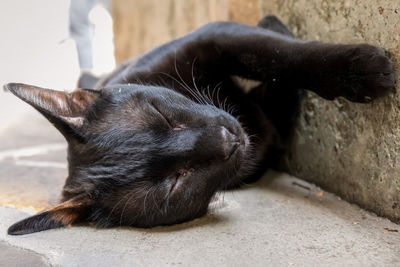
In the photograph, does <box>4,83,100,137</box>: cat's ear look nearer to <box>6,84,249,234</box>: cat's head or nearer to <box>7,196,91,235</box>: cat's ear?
<box>6,84,249,234</box>: cat's head

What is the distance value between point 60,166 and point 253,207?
157 centimetres

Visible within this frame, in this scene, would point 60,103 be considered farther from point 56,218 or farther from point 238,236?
point 238,236

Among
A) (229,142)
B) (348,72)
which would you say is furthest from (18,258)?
(348,72)

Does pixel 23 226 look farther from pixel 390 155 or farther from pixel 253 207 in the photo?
pixel 390 155

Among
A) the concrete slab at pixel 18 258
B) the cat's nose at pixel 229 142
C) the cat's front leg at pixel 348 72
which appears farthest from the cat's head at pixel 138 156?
the cat's front leg at pixel 348 72

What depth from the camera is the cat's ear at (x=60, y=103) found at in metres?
1.66

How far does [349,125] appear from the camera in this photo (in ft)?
6.24

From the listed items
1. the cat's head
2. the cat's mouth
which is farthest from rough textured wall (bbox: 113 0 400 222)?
the cat's mouth

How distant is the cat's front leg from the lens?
1634 millimetres

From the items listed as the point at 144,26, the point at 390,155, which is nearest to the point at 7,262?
the point at 390,155

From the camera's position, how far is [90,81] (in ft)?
12.9

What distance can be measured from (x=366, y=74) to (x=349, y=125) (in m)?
0.30

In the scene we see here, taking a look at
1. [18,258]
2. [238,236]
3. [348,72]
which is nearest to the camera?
[18,258]

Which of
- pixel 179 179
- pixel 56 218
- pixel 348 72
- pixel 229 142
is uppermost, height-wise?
pixel 348 72
